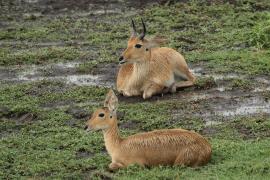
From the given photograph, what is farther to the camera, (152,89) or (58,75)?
(58,75)

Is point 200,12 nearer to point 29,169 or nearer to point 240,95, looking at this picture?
point 240,95

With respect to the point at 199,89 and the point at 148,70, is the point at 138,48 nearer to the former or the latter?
the point at 148,70

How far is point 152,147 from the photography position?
9078 millimetres

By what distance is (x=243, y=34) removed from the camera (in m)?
15.3

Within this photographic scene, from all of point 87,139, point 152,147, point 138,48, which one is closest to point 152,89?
point 138,48

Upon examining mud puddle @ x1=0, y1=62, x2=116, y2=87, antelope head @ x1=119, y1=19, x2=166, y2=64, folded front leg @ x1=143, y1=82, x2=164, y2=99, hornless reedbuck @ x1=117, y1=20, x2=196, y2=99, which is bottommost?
mud puddle @ x1=0, y1=62, x2=116, y2=87

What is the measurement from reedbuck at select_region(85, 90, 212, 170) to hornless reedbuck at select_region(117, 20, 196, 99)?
3.03 metres

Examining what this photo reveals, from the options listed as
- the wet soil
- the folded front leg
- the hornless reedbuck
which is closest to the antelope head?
the hornless reedbuck

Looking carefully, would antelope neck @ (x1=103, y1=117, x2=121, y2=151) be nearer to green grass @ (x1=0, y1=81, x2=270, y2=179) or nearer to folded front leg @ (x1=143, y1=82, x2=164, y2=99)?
green grass @ (x1=0, y1=81, x2=270, y2=179)

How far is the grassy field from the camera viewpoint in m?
9.37

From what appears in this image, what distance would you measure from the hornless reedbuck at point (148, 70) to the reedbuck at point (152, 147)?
9.93 ft

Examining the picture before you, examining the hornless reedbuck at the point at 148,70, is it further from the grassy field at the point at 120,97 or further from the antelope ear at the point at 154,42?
the grassy field at the point at 120,97

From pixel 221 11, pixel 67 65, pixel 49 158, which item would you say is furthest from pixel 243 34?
pixel 49 158

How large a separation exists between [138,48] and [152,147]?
348 centimetres
